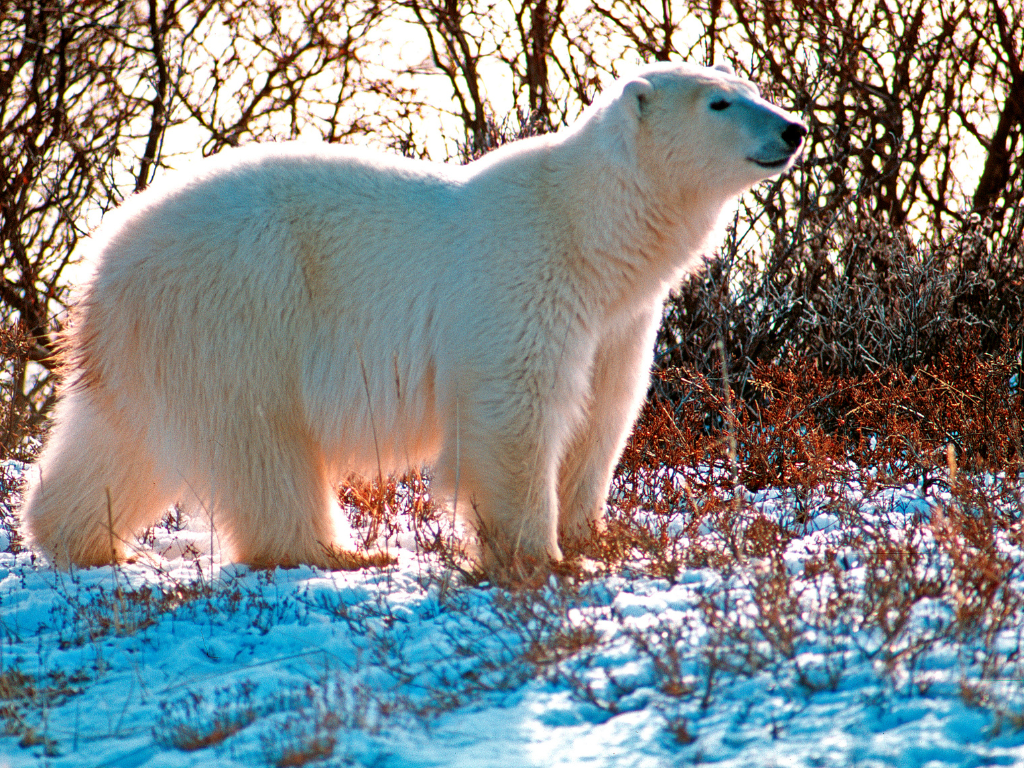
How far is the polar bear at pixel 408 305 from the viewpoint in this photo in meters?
3.52

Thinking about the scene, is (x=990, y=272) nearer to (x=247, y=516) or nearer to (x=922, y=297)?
(x=922, y=297)

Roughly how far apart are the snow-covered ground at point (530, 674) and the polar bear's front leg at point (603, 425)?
804 mm

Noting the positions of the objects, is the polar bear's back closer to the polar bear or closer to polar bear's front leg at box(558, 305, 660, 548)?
the polar bear

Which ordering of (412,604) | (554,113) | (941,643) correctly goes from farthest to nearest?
(554,113) → (412,604) → (941,643)

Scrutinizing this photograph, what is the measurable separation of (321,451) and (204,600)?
0.78 m

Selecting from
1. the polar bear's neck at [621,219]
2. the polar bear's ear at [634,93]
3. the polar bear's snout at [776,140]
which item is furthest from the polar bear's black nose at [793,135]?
the polar bear's ear at [634,93]

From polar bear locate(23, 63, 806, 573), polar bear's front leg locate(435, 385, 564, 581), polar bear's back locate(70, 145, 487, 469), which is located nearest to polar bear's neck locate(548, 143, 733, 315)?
polar bear locate(23, 63, 806, 573)

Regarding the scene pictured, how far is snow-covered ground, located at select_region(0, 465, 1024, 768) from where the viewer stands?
2049 mm

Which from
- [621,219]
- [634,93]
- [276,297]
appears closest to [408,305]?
[276,297]

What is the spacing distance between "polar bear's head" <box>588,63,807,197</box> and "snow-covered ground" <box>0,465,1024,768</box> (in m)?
1.34

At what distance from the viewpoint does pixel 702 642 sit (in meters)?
2.48

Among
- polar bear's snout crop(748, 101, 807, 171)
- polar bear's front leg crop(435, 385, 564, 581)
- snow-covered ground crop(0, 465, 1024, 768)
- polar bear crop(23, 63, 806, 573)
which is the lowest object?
snow-covered ground crop(0, 465, 1024, 768)

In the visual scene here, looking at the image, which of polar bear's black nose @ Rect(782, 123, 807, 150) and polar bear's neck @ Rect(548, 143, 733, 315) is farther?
polar bear's neck @ Rect(548, 143, 733, 315)

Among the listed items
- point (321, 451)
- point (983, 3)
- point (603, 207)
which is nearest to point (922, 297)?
point (983, 3)
